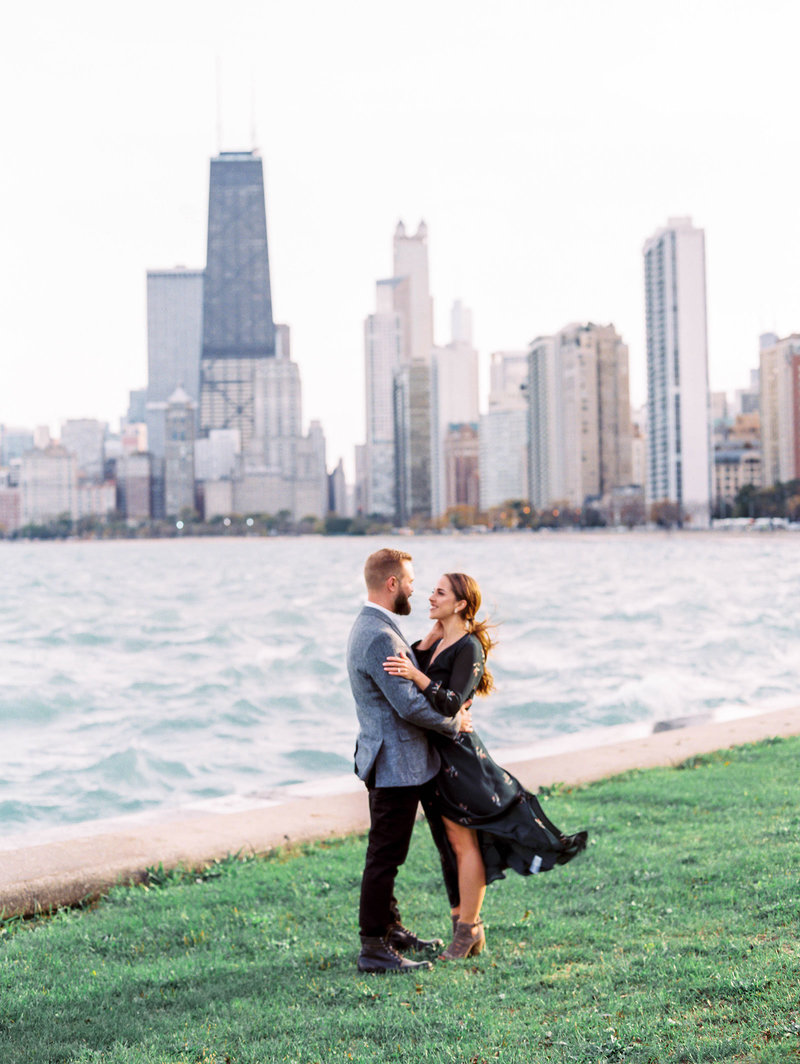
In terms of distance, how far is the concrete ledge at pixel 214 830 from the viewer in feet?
21.4

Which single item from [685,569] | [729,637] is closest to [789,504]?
[685,569]

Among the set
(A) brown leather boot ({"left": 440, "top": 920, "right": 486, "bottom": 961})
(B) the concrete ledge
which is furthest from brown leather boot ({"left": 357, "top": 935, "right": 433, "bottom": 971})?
(B) the concrete ledge

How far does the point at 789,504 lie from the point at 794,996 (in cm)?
14108

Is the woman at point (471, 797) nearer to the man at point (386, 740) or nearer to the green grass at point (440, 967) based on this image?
the man at point (386, 740)

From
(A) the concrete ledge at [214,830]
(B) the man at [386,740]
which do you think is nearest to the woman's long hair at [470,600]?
(B) the man at [386,740]

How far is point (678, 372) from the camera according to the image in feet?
606

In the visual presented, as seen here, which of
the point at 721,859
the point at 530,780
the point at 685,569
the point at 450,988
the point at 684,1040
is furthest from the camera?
the point at 685,569

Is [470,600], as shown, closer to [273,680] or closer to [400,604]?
[400,604]

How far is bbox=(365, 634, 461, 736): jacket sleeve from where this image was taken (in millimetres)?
4816

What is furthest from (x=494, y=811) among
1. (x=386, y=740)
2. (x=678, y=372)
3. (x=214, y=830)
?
(x=678, y=372)

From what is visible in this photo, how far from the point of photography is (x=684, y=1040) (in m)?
3.89

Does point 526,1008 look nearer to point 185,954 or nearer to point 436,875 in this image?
point 185,954

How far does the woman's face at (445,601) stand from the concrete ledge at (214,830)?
3.06m

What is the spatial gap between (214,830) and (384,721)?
3.19 meters
